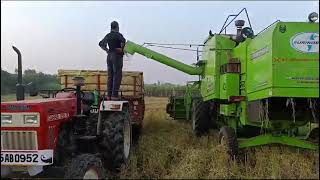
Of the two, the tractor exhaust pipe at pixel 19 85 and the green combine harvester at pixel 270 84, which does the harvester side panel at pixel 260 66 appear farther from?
the tractor exhaust pipe at pixel 19 85

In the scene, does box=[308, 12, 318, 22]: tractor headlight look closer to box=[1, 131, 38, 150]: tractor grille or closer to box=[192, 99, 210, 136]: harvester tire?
box=[192, 99, 210, 136]: harvester tire

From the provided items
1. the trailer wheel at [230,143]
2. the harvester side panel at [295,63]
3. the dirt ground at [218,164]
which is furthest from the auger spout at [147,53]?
the harvester side panel at [295,63]

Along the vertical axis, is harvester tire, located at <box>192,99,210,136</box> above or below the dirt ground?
above

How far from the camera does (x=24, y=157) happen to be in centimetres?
544

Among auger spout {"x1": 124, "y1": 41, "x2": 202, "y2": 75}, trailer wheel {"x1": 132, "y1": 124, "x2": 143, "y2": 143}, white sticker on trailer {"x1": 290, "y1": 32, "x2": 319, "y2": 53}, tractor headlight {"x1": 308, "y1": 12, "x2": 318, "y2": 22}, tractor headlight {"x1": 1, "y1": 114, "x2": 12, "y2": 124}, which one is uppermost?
tractor headlight {"x1": 308, "y1": 12, "x2": 318, "y2": 22}

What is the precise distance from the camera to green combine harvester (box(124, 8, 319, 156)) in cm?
686

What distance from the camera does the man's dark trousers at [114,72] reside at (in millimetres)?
7809

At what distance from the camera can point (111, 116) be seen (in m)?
7.11

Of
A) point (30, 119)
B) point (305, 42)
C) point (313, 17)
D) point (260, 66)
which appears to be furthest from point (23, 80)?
point (313, 17)

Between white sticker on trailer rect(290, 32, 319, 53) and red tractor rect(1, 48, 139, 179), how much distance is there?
288cm

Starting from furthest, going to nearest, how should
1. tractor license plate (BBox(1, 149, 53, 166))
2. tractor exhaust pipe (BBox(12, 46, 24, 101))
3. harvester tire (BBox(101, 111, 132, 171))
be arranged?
1. harvester tire (BBox(101, 111, 132, 171))
2. tractor exhaust pipe (BBox(12, 46, 24, 101))
3. tractor license plate (BBox(1, 149, 53, 166))

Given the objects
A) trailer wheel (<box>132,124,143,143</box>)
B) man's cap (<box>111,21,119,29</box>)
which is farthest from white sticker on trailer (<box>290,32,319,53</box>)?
trailer wheel (<box>132,124,143,143</box>)

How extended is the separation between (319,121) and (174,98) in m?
7.69

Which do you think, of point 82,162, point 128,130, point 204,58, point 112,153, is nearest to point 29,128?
point 82,162
